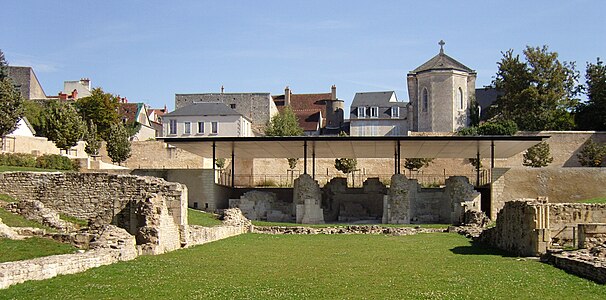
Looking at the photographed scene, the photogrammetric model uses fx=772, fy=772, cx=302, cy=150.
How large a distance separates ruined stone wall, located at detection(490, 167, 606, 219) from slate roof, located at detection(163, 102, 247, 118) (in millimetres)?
42857

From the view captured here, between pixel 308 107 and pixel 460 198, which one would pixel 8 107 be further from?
pixel 308 107

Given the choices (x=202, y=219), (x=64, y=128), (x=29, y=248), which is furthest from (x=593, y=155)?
(x=29, y=248)

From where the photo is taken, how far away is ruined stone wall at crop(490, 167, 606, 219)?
128ft

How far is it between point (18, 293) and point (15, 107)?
36.1 m

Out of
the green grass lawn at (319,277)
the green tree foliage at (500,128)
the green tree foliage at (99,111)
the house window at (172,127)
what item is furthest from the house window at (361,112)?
the green grass lawn at (319,277)

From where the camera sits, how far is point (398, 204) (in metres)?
39.1

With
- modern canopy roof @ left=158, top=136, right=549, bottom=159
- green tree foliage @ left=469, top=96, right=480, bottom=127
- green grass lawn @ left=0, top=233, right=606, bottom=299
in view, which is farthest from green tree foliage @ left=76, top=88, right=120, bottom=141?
green grass lawn @ left=0, top=233, right=606, bottom=299

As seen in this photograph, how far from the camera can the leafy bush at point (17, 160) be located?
37.4 meters

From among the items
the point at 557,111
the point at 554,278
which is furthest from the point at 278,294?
the point at 557,111

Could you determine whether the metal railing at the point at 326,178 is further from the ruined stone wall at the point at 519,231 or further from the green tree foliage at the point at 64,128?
the ruined stone wall at the point at 519,231

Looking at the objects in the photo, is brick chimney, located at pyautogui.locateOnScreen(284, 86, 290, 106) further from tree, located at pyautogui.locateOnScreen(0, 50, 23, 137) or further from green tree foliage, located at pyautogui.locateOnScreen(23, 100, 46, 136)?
tree, located at pyautogui.locateOnScreen(0, 50, 23, 137)

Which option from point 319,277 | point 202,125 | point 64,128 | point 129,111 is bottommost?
point 319,277

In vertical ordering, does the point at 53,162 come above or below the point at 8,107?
below

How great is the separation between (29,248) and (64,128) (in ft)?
112
